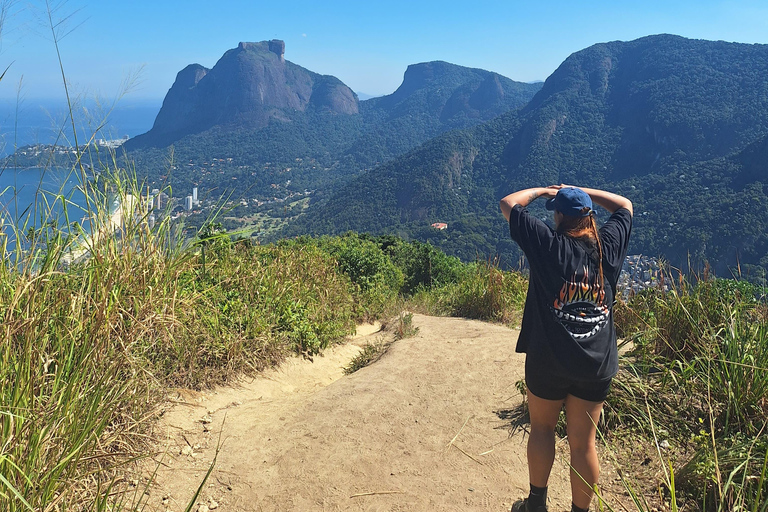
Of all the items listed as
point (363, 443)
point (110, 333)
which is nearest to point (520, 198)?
point (363, 443)

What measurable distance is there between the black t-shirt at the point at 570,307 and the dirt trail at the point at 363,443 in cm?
99

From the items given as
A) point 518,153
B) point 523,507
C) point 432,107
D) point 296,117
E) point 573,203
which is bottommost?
point 523,507

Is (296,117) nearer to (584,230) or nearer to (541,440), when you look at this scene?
(584,230)

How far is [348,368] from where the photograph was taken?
Result: 5.13 metres

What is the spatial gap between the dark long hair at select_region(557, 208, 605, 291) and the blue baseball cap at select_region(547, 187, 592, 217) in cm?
2

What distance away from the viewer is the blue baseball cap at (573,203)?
216 cm

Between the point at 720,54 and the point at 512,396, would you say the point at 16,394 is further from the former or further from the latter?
the point at 720,54

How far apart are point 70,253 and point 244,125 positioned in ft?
430

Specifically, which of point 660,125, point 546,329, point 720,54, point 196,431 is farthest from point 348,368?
point 720,54

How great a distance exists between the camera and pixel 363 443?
3131 millimetres

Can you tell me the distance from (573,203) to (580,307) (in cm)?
47

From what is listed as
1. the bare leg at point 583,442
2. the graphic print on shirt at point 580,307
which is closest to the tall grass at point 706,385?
the bare leg at point 583,442

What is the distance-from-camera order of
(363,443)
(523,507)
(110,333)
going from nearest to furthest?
(523,507) < (110,333) < (363,443)

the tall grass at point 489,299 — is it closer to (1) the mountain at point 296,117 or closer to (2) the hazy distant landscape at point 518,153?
(2) the hazy distant landscape at point 518,153
